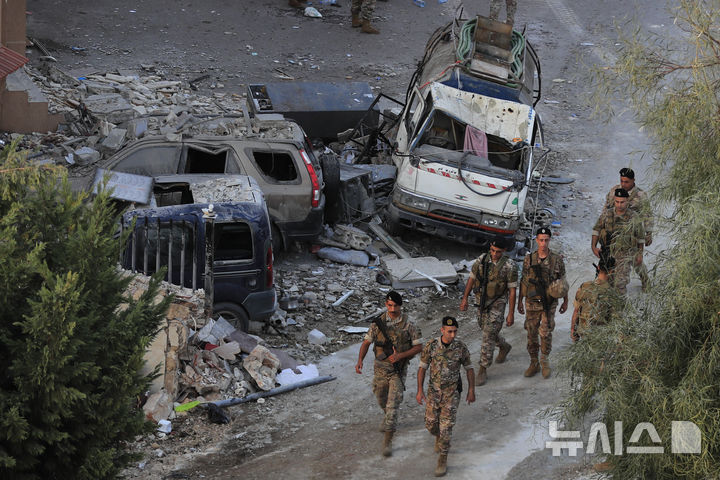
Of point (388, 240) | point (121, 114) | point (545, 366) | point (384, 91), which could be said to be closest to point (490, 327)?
point (545, 366)

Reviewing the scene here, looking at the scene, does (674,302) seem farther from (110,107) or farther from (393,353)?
(110,107)

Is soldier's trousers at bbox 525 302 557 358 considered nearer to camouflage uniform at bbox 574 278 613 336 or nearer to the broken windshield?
camouflage uniform at bbox 574 278 613 336

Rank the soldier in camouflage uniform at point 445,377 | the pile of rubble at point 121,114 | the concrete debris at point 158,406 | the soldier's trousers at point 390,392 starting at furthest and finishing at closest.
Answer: the pile of rubble at point 121,114 → the concrete debris at point 158,406 → the soldier's trousers at point 390,392 → the soldier in camouflage uniform at point 445,377

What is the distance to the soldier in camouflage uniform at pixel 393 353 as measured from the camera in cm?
815

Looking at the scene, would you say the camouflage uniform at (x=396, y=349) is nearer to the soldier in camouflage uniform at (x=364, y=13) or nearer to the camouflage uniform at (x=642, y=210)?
the camouflage uniform at (x=642, y=210)

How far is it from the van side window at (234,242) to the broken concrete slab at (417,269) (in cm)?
271

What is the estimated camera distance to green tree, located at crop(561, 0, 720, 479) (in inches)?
235

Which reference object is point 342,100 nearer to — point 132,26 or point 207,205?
point 207,205

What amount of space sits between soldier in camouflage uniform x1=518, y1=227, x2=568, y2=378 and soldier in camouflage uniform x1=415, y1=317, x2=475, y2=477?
1768 millimetres

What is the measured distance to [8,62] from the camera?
41.6 ft

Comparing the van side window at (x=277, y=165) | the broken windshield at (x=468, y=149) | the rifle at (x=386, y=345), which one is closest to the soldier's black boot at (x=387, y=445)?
the rifle at (x=386, y=345)

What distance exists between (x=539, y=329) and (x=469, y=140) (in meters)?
4.47

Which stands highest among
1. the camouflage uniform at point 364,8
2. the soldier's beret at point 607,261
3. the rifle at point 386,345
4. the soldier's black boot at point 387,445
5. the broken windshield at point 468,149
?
the camouflage uniform at point 364,8

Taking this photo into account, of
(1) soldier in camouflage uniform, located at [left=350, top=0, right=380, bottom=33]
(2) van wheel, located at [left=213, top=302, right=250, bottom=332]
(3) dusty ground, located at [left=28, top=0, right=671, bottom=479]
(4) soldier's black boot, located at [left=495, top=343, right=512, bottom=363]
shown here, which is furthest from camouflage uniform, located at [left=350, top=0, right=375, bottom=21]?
(4) soldier's black boot, located at [left=495, top=343, right=512, bottom=363]
